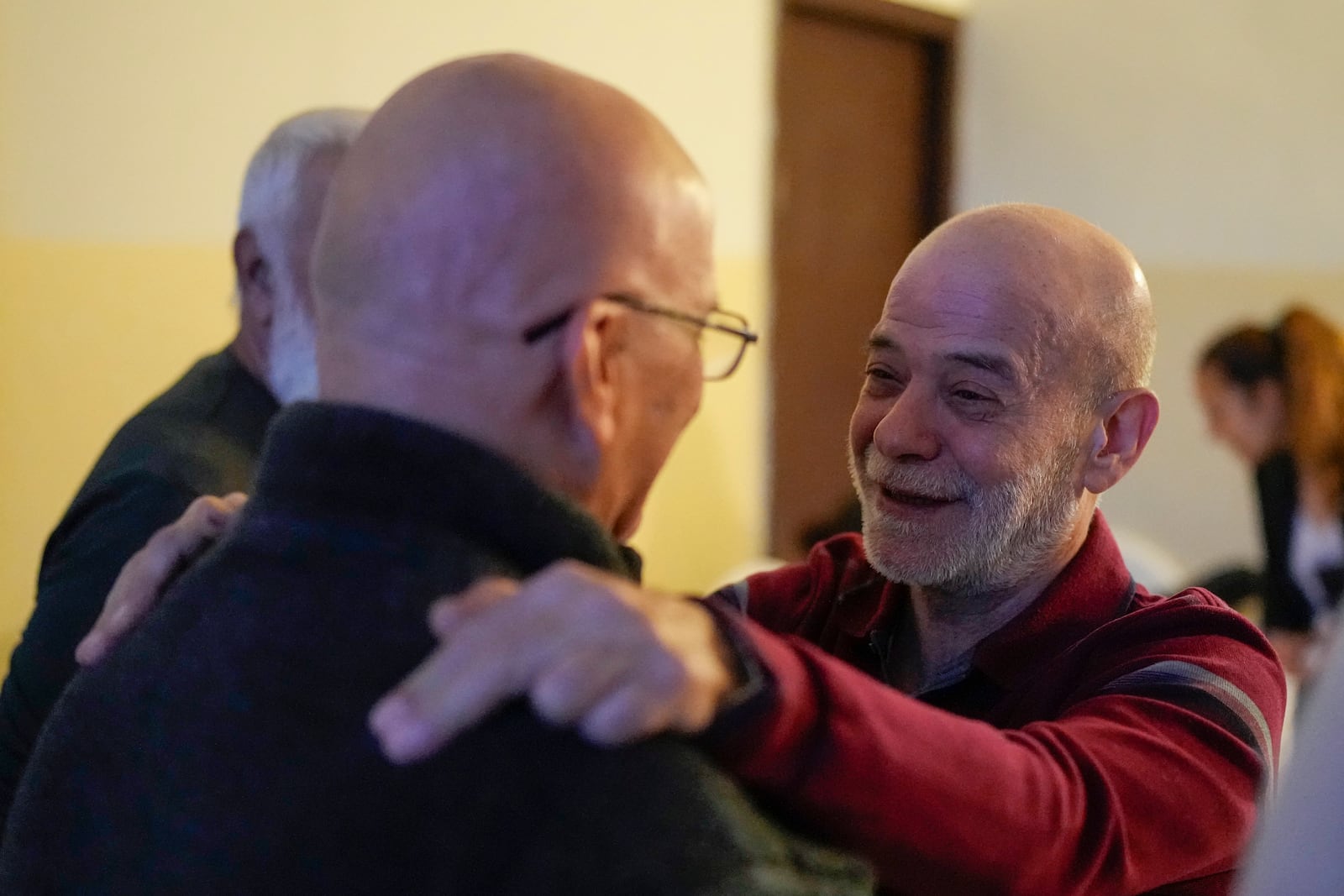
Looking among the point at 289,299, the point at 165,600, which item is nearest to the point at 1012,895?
the point at 165,600

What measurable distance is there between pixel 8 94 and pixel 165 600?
170cm

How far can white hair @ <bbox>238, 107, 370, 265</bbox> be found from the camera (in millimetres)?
1885

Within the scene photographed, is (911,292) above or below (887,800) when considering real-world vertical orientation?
above

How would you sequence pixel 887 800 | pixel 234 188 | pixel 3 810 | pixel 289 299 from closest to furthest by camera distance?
pixel 887 800, pixel 3 810, pixel 289 299, pixel 234 188

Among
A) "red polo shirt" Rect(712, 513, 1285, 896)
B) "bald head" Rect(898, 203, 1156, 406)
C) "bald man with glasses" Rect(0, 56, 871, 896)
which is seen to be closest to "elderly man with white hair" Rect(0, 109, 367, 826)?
"bald man with glasses" Rect(0, 56, 871, 896)

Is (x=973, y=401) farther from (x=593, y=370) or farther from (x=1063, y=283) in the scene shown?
(x=593, y=370)

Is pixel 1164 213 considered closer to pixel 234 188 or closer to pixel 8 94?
pixel 234 188

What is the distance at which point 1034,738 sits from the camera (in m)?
1.05

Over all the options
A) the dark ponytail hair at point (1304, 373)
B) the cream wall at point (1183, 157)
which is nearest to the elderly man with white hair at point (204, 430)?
the dark ponytail hair at point (1304, 373)

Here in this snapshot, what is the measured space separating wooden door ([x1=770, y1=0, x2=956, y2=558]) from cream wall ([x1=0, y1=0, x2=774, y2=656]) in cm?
96

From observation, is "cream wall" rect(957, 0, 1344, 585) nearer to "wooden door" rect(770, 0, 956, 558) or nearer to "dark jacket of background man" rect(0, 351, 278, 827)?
"wooden door" rect(770, 0, 956, 558)

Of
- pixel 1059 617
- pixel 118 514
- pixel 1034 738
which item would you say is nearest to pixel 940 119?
pixel 1059 617

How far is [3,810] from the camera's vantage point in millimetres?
1455

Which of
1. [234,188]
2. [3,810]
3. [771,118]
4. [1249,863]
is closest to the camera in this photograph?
[1249,863]
